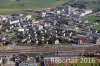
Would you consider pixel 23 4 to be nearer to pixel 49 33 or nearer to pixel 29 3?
pixel 29 3

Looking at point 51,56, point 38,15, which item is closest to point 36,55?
point 51,56

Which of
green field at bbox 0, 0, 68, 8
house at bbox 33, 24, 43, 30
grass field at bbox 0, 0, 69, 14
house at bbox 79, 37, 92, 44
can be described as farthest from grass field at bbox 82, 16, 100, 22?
house at bbox 79, 37, 92, 44

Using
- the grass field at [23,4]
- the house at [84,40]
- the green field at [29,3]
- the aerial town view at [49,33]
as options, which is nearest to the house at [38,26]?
the aerial town view at [49,33]

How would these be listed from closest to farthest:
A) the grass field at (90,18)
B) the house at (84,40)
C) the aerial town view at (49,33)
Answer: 1. the aerial town view at (49,33)
2. the house at (84,40)
3. the grass field at (90,18)

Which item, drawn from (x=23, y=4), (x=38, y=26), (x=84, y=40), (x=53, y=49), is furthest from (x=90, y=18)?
(x=53, y=49)

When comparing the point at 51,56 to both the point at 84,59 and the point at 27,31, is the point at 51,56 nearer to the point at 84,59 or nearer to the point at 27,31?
the point at 84,59

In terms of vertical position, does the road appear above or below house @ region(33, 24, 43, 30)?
below

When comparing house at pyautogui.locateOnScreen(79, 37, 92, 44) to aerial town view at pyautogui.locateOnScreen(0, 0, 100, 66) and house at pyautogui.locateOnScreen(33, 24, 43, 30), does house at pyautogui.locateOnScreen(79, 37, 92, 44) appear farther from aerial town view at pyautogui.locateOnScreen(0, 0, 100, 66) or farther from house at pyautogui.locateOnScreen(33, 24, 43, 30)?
house at pyautogui.locateOnScreen(33, 24, 43, 30)

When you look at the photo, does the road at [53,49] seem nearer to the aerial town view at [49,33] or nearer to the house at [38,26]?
the aerial town view at [49,33]
